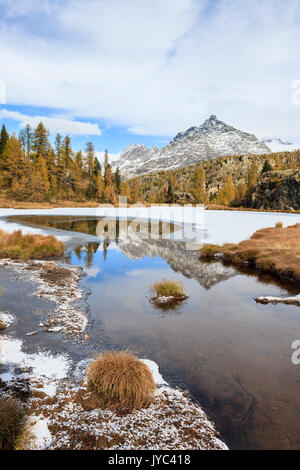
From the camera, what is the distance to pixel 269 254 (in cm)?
2083

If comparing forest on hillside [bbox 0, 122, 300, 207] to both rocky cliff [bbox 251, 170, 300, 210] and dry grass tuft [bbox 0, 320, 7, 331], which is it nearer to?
rocky cliff [bbox 251, 170, 300, 210]

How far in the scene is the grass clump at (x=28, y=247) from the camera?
19.9 metres

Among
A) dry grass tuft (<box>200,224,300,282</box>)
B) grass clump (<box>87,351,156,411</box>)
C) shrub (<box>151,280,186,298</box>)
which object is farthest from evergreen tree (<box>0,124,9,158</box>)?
grass clump (<box>87,351,156,411</box>)

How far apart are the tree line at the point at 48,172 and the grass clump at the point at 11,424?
79914 millimetres

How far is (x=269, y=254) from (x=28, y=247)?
18426 mm

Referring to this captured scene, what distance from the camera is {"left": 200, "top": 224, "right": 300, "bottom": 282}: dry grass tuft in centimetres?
1789

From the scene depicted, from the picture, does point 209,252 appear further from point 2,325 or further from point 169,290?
point 2,325

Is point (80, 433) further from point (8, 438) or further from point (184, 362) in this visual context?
point (184, 362)

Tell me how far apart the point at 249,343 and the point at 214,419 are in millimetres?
3808

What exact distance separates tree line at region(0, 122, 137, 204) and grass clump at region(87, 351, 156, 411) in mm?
79464

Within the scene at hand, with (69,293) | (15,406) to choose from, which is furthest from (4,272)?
(15,406)

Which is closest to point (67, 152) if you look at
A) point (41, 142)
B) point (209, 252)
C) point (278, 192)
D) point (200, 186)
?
point (41, 142)

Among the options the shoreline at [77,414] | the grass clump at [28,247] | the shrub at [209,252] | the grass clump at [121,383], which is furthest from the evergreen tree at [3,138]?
the grass clump at [121,383]

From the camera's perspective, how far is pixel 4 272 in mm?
15633
